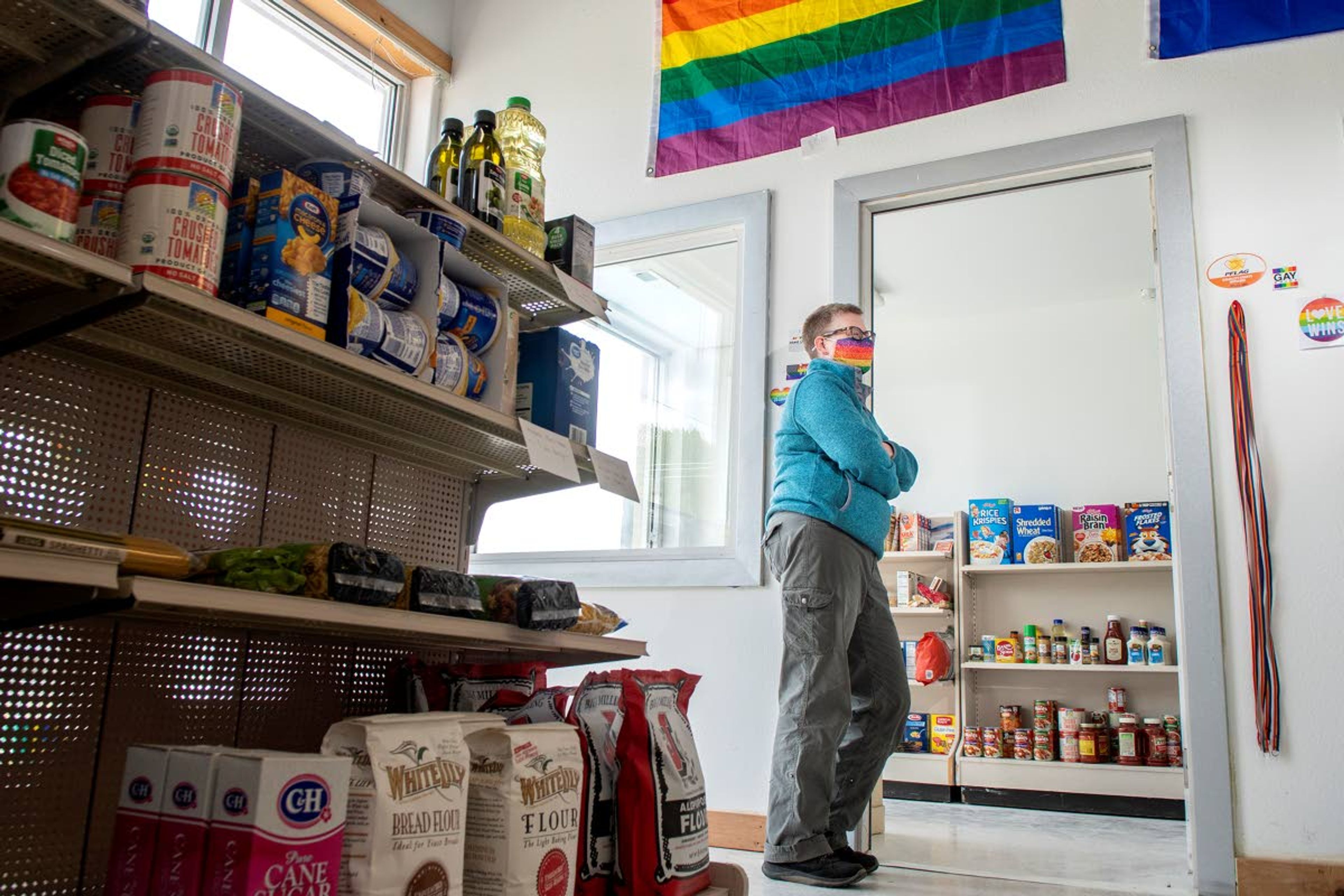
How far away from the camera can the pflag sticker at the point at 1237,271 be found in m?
2.84

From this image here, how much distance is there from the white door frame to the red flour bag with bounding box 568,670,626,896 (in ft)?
5.53

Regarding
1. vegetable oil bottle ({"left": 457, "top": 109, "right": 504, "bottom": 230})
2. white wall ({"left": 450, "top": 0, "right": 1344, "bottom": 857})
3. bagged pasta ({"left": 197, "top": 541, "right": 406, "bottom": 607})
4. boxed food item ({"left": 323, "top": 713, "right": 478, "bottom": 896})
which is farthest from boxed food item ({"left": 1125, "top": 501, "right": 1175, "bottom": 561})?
bagged pasta ({"left": 197, "top": 541, "right": 406, "bottom": 607})

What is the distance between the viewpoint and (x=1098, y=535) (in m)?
5.34

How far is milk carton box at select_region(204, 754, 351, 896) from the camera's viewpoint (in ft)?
3.75

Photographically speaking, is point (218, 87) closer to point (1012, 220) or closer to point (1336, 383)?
point (1336, 383)

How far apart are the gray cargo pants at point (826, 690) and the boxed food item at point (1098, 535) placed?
3025mm

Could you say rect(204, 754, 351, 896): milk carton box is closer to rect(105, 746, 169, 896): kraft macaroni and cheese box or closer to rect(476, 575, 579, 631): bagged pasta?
rect(105, 746, 169, 896): kraft macaroni and cheese box

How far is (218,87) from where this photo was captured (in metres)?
1.28

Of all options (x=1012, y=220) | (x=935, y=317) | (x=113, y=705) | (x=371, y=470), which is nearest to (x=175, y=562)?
(x=113, y=705)

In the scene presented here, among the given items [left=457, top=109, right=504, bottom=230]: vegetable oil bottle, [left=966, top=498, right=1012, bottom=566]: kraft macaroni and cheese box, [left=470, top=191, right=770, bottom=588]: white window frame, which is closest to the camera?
[left=457, top=109, right=504, bottom=230]: vegetable oil bottle

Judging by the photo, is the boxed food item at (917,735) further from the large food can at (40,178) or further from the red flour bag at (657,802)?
the large food can at (40,178)

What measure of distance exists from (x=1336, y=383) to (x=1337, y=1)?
3.63ft

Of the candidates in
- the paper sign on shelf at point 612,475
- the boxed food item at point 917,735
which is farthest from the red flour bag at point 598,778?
the boxed food item at point 917,735

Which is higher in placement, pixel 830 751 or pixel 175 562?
pixel 175 562
